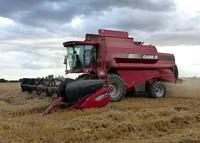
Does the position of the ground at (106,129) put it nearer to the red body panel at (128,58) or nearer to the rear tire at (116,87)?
the rear tire at (116,87)

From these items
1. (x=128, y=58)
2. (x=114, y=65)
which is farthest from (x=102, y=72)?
(x=128, y=58)

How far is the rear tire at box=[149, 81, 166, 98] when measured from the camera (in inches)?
352

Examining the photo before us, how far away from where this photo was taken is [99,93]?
18.4ft

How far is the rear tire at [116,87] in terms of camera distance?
7566 mm

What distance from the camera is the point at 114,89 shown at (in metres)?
7.75

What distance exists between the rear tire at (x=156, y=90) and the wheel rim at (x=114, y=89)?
6.35 ft

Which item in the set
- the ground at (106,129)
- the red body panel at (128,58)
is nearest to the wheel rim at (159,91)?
the red body panel at (128,58)

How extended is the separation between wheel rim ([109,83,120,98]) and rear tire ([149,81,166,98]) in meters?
1.94

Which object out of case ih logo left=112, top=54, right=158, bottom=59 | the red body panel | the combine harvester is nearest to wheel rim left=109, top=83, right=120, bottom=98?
the combine harvester

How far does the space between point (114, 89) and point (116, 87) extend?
128 millimetres

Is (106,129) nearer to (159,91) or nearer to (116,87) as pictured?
(116,87)

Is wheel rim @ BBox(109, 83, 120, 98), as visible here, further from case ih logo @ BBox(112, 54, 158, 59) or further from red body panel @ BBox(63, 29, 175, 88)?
case ih logo @ BBox(112, 54, 158, 59)

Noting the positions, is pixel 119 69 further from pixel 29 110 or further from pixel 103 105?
pixel 29 110

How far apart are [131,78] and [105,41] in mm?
1865
